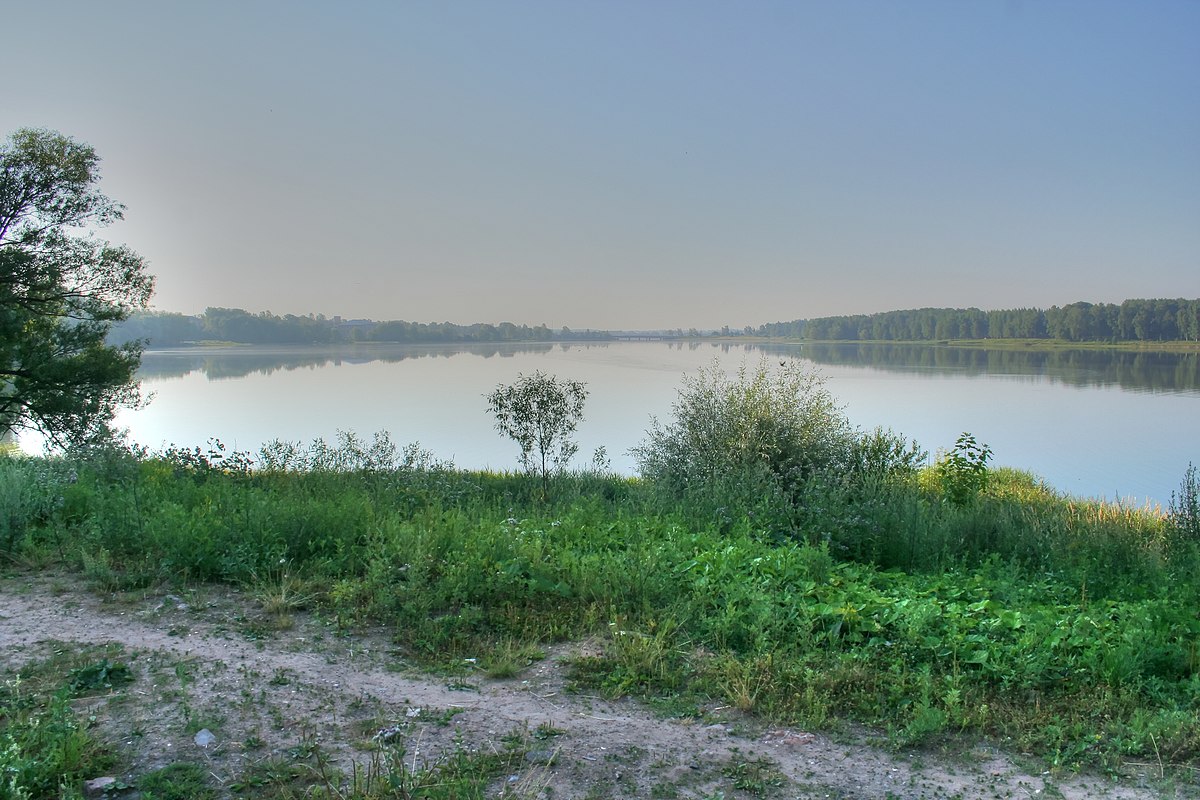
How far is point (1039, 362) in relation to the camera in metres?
78.9

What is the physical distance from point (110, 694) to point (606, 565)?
2975mm

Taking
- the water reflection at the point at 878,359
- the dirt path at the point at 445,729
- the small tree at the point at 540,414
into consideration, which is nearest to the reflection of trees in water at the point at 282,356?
the water reflection at the point at 878,359

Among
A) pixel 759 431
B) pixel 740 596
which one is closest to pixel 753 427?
pixel 759 431

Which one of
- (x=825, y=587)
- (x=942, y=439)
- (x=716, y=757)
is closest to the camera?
(x=716, y=757)

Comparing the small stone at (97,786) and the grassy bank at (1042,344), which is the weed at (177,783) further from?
the grassy bank at (1042,344)

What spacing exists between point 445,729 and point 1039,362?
292 ft

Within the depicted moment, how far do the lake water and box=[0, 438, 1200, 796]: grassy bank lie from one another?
894 cm

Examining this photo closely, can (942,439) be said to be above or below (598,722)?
below

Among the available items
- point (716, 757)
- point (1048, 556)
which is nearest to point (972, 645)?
point (716, 757)

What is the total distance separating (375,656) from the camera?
4328 mm

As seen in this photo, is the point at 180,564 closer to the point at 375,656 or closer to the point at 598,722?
the point at 375,656

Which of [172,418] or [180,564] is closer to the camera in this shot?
[180,564]

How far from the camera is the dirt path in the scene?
10.1 ft

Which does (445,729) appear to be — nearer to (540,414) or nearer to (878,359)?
(540,414)
